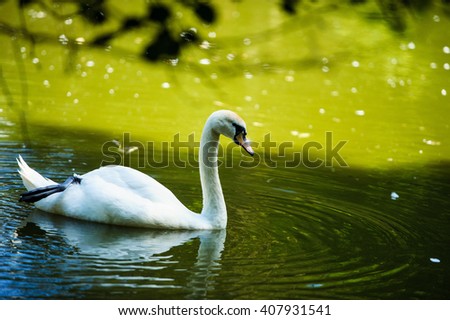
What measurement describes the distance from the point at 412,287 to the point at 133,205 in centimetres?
258

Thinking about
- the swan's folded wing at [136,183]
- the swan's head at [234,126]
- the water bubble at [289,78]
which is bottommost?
the water bubble at [289,78]

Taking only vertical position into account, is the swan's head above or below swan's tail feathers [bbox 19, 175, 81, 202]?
above

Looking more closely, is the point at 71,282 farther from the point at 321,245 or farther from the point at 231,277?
the point at 321,245

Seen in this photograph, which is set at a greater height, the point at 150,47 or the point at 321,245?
the point at 150,47

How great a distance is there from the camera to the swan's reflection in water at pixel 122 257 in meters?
5.73

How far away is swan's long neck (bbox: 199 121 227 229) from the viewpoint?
7539 mm

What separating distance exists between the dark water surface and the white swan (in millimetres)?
111

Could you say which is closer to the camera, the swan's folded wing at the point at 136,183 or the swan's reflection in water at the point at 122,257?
the swan's reflection in water at the point at 122,257

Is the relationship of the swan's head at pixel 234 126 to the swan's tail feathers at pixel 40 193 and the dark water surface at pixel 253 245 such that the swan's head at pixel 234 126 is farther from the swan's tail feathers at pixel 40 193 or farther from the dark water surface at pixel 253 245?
the swan's tail feathers at pixel 40 193

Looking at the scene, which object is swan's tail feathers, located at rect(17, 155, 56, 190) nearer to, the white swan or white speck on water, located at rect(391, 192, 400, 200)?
the white swan

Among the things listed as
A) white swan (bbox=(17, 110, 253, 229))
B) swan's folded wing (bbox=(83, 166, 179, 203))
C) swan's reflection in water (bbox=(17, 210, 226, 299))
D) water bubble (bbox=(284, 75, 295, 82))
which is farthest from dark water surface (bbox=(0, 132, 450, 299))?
water bubble (bbox=(284, 75, 295, 82))

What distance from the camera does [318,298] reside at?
5.79 metres

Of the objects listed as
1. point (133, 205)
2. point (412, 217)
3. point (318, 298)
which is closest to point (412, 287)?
point (318, 298)

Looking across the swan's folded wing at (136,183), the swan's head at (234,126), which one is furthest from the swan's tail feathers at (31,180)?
the swan's head at (234,126)
